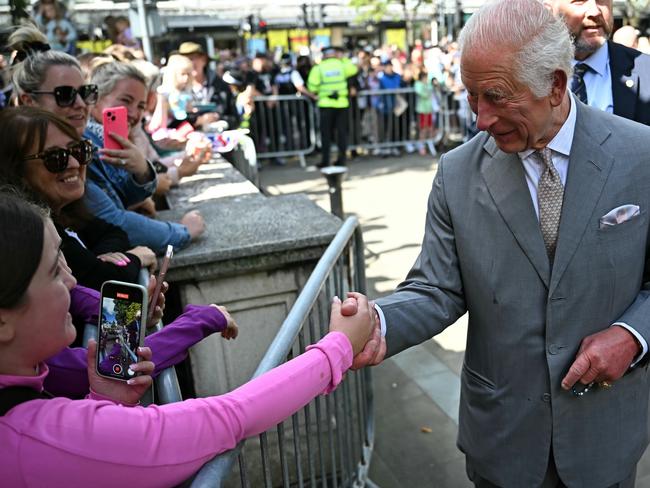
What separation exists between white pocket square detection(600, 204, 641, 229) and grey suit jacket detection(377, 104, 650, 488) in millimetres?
19

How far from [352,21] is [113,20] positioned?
61.4ft

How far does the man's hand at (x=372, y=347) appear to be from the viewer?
5.82 ft

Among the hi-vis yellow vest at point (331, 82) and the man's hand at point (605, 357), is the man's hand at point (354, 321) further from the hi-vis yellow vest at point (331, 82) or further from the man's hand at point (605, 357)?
the hi-vis yellow vest at point (331, 82)

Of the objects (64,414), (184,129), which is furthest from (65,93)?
(184,129)

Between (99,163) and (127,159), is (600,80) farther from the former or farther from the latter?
(99,163)

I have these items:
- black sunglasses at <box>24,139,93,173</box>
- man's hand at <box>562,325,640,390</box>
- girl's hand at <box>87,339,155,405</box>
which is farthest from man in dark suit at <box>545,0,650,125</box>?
girl's hand at <box>87,339,155,405</box>

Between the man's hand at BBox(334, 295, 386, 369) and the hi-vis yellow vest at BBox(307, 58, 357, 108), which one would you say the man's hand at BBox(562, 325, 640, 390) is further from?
the hi-vis yellow vest at BBox(307, 58, 357, 108)

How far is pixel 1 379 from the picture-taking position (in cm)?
121

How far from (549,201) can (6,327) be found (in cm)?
145

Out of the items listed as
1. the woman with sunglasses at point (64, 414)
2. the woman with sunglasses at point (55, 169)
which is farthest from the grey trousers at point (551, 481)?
the woman with sunglasses at point (55, 169)

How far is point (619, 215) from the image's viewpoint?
5.56 feet

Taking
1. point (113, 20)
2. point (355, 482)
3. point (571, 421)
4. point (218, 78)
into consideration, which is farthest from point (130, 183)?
point (113, 20)

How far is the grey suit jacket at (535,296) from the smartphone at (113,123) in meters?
1.79

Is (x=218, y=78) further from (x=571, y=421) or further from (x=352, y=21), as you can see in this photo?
(x=352, y=21)
